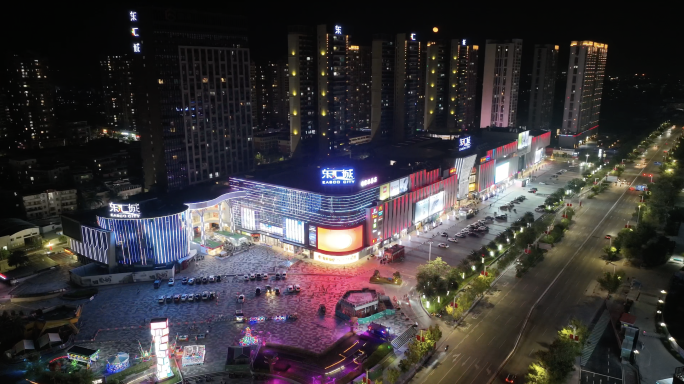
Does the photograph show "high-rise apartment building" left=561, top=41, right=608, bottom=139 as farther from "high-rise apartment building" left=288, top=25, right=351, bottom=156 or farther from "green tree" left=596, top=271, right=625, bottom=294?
"green tree" left=596, top=271, right=625, bottom=294

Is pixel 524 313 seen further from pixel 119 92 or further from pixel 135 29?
pixel 119 92

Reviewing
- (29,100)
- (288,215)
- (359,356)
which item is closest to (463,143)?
(288,215)

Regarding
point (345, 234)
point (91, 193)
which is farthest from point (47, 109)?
point (345, 234)

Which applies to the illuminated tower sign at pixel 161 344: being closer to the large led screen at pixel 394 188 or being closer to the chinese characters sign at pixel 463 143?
the large led screen at pixel 394 188

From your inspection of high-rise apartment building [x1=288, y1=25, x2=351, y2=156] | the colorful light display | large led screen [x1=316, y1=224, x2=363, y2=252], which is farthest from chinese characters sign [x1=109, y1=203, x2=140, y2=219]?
high-rise apartment building [x1=288, y1=25, x2=351, y2=156]

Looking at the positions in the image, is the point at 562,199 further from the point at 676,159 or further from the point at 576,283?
the point at 676,159

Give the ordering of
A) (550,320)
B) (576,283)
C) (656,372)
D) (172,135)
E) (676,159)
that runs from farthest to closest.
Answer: (676,159) < (172,135) < (576,283) < (550,320) < (656,372)
